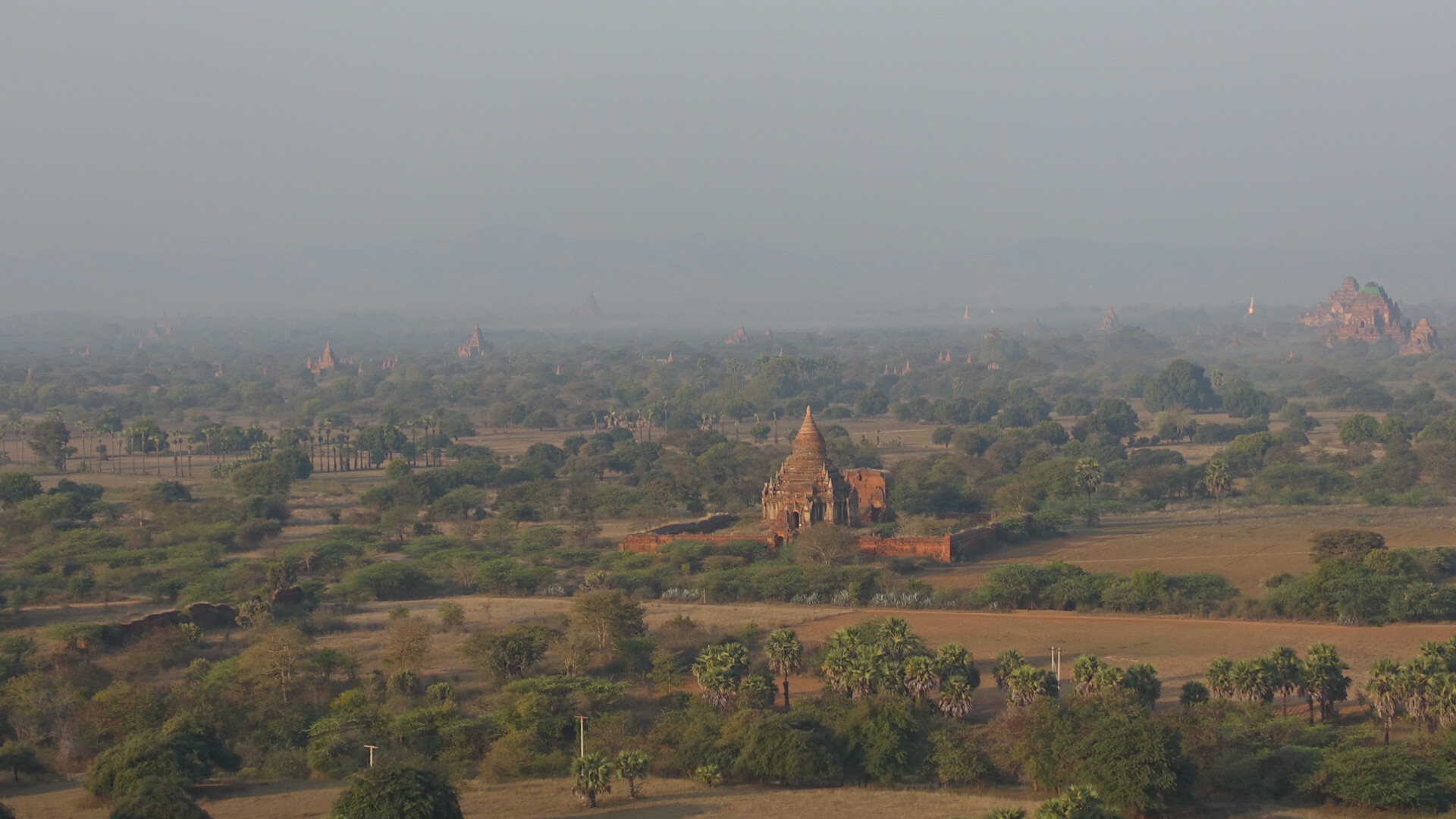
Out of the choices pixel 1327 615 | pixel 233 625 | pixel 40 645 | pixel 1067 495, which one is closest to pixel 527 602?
pixel 233 625

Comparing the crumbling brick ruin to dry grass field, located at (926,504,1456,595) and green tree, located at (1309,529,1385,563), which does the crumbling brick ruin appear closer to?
dry grass field, located at (926,504,1456,595)

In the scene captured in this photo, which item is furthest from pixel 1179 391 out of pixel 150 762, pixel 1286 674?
pixel 150 762

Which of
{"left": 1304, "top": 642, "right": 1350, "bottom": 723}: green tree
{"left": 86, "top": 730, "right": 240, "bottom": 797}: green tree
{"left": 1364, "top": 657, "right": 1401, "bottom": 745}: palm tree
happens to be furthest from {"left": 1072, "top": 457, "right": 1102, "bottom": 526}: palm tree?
{"left": 86, "top": 730, "right": 240, "bottom": 797}: green tree

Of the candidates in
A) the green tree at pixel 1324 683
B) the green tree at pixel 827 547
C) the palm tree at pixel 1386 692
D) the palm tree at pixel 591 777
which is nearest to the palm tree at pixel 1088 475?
the green tree at pixel 827 547

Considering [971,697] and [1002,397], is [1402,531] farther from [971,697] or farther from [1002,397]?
[1002,397]

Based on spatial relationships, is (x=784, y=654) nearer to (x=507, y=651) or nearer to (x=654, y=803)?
(x=507, y=651)

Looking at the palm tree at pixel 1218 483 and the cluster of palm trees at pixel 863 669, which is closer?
the cluster of palm trees at pixel 863 669

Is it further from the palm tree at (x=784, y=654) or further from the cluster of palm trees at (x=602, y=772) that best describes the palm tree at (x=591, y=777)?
the palm tree at (x=784, y=654)
